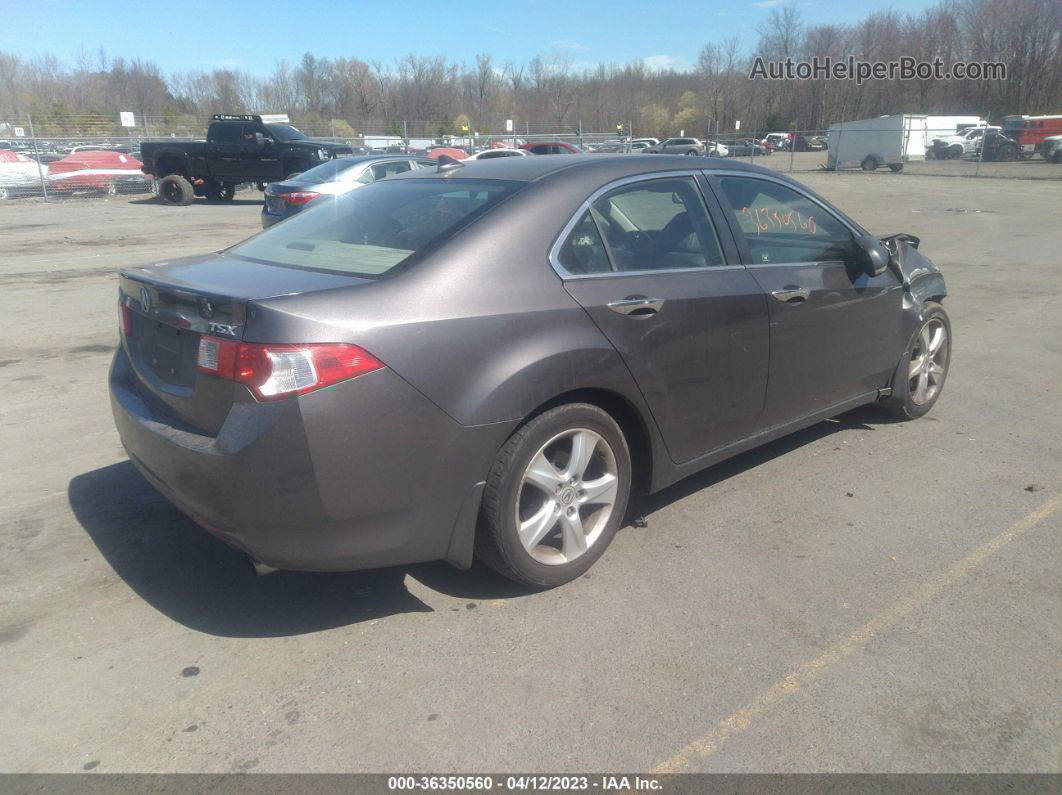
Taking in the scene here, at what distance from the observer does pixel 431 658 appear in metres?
2.89

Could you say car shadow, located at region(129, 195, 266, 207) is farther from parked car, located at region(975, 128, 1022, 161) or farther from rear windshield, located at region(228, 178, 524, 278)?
parked car, located at region(975, 128, 1022, 161)

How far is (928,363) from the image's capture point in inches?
209

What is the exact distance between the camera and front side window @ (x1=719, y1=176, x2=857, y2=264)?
4.07m

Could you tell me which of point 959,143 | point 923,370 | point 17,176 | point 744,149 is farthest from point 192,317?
point 744,149

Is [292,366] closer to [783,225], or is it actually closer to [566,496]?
[566,496]

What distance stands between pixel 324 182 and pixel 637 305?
437 inches

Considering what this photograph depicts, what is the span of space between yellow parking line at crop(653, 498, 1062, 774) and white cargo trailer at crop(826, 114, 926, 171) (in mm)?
41358

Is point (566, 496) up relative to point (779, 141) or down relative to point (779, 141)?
down

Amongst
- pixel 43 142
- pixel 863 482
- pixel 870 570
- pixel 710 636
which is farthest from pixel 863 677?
pixel 43 142

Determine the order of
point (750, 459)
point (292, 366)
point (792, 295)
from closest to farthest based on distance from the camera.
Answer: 1. point (292, 366)
2. point (792, 295)
3. point (750, 459)

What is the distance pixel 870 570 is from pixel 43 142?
39966mm

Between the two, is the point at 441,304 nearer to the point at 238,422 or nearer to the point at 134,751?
the point at 238,422

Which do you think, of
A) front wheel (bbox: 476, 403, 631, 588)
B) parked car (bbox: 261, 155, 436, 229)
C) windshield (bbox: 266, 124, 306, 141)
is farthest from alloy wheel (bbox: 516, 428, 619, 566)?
windshield (bbox: 266, 124, 306, 141)

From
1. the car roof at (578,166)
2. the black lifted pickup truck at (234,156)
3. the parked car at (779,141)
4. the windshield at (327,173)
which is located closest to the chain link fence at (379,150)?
the parked car at (779,141)
